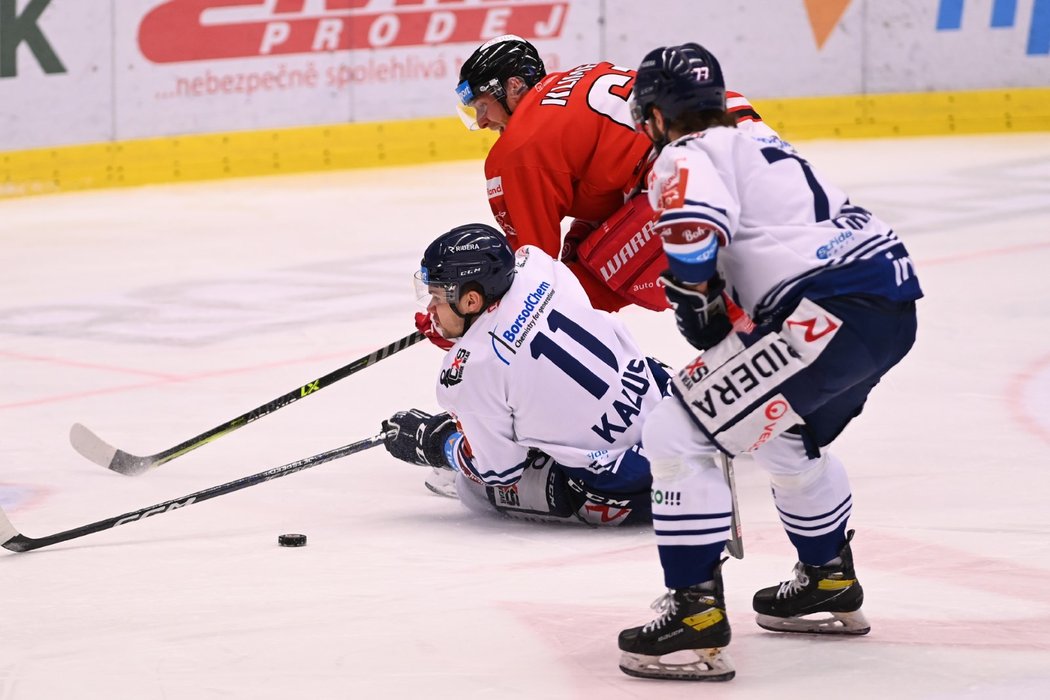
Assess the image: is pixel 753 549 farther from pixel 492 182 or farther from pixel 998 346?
pixel 998 346

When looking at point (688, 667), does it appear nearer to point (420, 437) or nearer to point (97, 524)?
point (420, 437)

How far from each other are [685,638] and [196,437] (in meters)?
2.27

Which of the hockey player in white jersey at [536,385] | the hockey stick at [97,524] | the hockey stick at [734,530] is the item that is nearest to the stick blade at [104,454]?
the hockey stick at [97,524]

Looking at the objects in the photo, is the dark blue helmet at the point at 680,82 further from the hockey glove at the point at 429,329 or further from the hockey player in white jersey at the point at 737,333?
the hockey glove at the point at 429,329

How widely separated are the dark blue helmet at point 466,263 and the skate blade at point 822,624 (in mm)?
1072

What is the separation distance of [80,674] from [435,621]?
722mm

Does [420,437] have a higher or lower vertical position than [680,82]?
lower

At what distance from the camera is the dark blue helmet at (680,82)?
3.11m

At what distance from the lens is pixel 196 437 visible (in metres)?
4.99

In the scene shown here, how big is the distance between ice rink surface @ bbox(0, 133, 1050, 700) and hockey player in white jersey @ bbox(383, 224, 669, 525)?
0.13 meters

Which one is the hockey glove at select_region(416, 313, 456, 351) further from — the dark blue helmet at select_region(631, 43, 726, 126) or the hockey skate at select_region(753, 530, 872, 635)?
the dark blue helmet at select_region(631, 43, 726, 126)

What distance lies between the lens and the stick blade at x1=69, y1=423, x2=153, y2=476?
16.5ft

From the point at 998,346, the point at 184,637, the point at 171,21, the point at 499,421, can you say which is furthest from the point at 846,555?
the point at 171,21

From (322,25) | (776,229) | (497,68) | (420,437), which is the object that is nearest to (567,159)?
(497,68)
